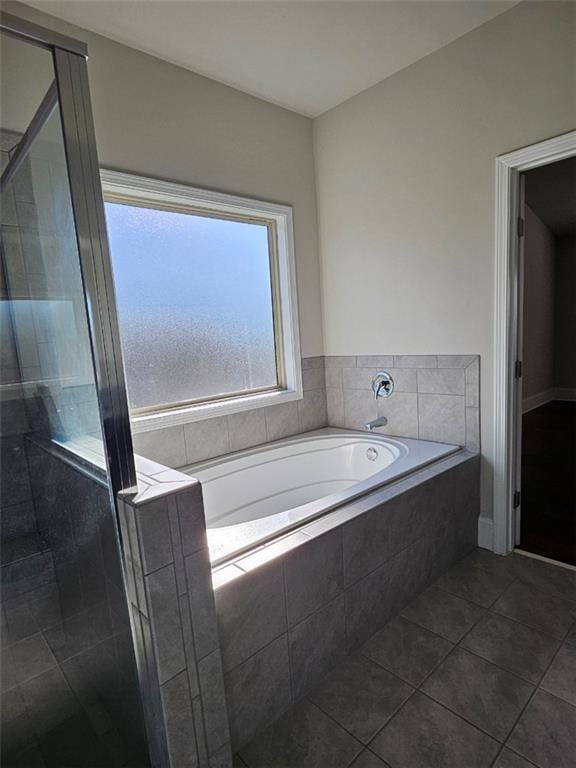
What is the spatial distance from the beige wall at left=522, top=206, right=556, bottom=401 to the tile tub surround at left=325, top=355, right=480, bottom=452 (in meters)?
3.27

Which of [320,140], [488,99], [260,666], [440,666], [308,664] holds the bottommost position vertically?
[440,666]

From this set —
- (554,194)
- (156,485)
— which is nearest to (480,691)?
(156,485)

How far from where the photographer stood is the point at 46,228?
48.0 inches

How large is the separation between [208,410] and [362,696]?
1.56 metres

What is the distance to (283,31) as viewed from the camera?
1966 millimetres

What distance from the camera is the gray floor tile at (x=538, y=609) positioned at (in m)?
1.72

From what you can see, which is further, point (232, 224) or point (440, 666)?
point (232, 224)

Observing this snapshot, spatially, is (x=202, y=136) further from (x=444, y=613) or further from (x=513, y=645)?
(x=513, y=645)

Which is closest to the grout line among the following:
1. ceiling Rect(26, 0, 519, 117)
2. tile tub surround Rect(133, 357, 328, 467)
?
tile tub surround Rect(133, 357, 328, 467)

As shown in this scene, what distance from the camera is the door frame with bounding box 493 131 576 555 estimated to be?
2008mm

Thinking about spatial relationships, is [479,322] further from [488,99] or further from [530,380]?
[530,380]

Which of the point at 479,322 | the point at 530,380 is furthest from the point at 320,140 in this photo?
the point at 530,380

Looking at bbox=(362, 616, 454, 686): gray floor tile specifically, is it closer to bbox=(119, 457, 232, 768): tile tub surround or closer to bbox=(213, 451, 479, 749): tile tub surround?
bbox=(213, 451, 479, 749): tile tub surround

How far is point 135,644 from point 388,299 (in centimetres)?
222
